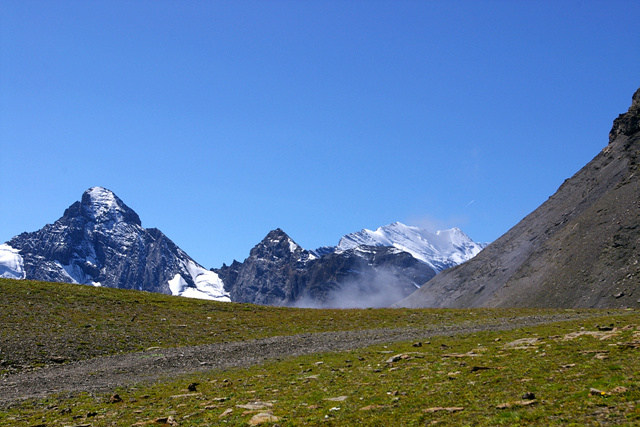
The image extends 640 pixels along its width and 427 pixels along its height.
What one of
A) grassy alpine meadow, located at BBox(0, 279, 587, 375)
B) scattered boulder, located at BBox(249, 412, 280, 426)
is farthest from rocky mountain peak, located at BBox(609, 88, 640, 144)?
scattered boulder, located at BBox(249, 412, 280, 426)

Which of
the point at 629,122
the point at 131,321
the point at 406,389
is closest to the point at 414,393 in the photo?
the point at 406,389

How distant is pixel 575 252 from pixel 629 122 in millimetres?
59540

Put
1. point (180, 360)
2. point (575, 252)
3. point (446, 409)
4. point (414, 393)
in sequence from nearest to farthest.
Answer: point (446, 409), point (414, 393), point (180, 360), point (575, 252)

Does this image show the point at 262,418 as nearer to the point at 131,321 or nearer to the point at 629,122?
the point at 131,321

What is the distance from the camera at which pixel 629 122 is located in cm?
15388

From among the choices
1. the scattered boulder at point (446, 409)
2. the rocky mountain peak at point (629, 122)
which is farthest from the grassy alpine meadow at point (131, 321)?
the rocky mountain peak at point (629, 122)

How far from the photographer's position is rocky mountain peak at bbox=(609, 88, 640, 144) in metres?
152

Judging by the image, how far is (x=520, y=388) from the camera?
841 inches

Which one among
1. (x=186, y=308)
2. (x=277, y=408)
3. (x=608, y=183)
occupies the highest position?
(x=608, y=183)

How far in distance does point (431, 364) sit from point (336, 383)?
21.1 feet

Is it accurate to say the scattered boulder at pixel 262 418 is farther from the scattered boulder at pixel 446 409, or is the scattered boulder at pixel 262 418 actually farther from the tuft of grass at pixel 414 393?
the scattered boulder at pixel 446 409

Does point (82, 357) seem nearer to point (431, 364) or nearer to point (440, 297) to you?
point (431, 364)

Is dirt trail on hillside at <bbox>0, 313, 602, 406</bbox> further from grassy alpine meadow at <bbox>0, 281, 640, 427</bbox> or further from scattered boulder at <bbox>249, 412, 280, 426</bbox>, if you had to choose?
scattered boulder at <bbox>249, 412, 280, 426</bbox>

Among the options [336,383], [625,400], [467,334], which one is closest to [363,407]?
[336,383]
